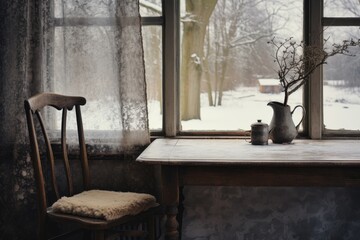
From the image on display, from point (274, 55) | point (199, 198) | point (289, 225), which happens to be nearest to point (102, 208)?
point (199, 198)

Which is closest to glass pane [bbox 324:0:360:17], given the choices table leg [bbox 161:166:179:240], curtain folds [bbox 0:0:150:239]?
curtain folds [bbox 0:0:150:239]

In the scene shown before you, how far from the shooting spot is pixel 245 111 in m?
2.91

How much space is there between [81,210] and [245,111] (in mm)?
1223

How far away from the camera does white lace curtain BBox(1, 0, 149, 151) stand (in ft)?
8.73

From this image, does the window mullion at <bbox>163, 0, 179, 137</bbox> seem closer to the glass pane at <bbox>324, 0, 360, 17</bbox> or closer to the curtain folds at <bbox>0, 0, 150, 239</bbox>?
the curtain folds at <bbox>0, 0, 150, 239</bbox>

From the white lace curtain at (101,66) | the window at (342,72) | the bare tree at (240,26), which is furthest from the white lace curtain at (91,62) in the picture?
the window at (342,72)

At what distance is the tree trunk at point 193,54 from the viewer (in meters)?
2.87

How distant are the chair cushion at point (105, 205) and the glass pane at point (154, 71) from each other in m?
0.62

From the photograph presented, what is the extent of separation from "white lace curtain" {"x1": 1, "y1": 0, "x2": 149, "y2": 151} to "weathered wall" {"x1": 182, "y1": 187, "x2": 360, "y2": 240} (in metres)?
0.58

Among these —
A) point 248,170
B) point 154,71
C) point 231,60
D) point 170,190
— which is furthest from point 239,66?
point 170,190

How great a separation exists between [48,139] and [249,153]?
1015 millimetres

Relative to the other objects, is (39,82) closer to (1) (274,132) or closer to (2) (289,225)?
(1) (274,132)

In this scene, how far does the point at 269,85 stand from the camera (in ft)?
9.45

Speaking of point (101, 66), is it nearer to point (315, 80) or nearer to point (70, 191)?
point (70, 191)
